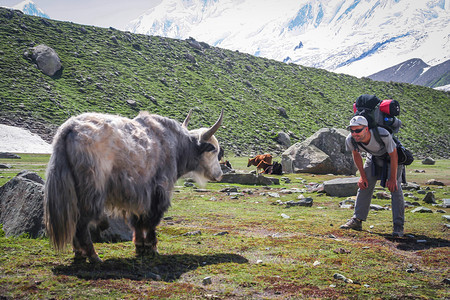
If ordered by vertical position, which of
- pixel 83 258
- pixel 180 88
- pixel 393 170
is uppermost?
pixel 180 88

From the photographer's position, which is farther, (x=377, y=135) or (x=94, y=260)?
(x=377, y=135)

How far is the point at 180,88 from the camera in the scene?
54281 mm

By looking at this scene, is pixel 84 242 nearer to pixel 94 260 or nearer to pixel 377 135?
pixel 94 260

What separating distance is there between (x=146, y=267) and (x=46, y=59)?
47.2 m

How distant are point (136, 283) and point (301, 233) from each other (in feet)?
13.6

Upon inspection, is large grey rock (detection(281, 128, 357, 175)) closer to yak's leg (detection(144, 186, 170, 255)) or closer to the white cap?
the white cap

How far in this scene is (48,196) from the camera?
5.06m

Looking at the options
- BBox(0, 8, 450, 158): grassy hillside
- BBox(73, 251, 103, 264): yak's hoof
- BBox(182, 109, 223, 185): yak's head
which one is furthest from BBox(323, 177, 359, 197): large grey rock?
BBox(0, 8, 450, 158): grassy hillside

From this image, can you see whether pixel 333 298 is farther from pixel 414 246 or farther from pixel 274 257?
pixel 414 246

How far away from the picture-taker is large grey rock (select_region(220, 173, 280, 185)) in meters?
17.6

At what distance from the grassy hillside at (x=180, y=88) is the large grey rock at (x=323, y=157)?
1686cm

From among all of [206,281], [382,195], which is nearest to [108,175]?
[206,281]

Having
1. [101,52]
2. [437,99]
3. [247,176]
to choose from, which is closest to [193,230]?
[247,176]

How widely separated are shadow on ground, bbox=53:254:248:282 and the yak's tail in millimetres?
428
